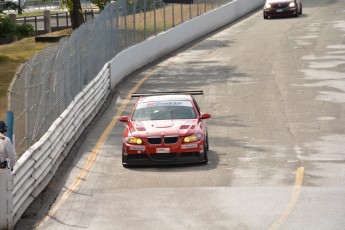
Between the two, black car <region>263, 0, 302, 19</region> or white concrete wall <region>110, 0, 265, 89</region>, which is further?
black car <region>263, 0, 302, 19</region>

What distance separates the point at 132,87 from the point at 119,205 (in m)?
15.9

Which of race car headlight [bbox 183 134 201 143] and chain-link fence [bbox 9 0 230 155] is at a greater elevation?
chain-link fence [bbox 9 0 230 155]

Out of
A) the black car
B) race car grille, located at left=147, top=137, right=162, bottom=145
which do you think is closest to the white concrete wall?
the black car

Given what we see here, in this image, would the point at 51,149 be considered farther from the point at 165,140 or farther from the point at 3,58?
the point at 3,58

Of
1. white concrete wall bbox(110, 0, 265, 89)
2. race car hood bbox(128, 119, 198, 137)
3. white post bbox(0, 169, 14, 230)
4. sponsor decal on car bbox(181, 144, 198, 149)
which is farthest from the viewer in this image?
white concrete wall bbox(110, 0, 265, 89)

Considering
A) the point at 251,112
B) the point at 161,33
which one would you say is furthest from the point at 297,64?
the point at 251,112

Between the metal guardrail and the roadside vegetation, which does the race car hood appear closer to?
the metal guardrail

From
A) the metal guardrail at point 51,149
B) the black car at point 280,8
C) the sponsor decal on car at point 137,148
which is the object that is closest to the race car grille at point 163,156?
the sponsor decal on car at point 137,148

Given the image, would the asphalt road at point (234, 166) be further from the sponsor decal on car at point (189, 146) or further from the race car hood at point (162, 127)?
the race car hood at point (162, 127)

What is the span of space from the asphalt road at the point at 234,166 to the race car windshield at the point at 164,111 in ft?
3.43

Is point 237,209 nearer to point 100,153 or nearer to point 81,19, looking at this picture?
point 100,153

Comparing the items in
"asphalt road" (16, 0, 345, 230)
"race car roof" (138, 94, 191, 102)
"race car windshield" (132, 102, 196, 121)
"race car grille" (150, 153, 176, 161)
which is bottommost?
"asphalt road" (16, 0, 345, 230)

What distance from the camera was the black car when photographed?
184 ft

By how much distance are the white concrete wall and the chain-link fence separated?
34 centimetres
